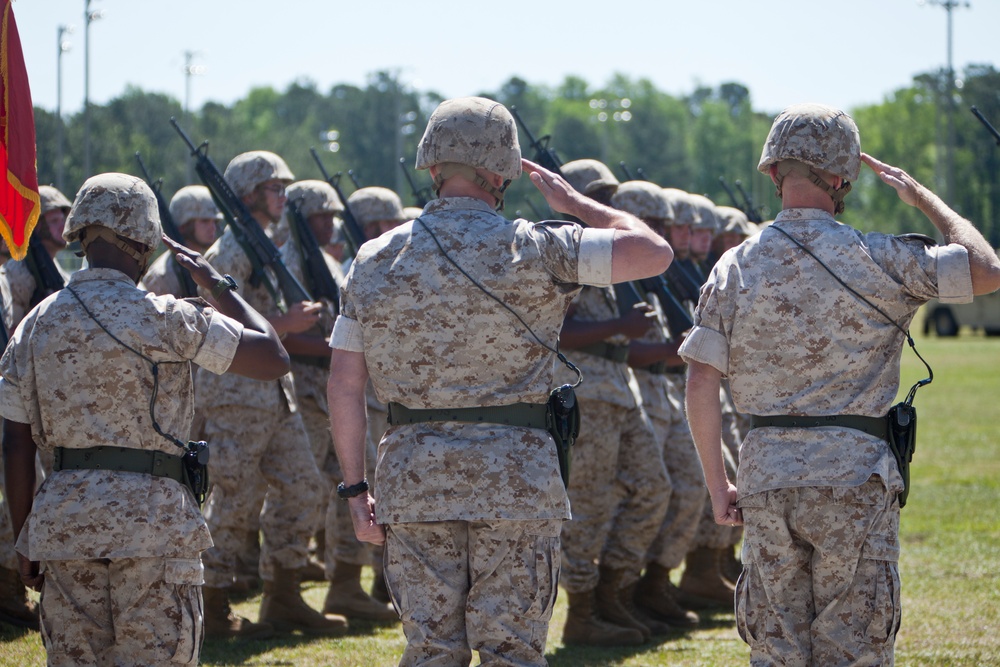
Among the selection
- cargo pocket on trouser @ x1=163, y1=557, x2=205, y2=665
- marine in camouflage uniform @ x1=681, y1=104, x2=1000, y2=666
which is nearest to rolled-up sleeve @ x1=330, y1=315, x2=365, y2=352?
cargo pocket on trouser @ x1=163, y1=557, x2=205, y2=665

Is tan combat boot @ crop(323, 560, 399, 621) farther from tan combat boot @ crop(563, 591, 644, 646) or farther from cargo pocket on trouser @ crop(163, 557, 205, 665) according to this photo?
cargo pocket on trouser @ crop(163, 557, 205, 665)

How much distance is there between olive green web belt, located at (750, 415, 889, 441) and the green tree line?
38.9 meters

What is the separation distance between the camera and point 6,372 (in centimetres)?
477

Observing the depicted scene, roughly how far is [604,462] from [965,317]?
126 feet

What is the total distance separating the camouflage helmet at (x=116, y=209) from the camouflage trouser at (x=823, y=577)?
90.8 inches

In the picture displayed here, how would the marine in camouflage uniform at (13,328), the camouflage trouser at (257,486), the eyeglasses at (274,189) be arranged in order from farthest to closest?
the eyeglasses at (274,189)
the camouflage trouser at (257,486)
the marine in camouflage uniform at (13,328)

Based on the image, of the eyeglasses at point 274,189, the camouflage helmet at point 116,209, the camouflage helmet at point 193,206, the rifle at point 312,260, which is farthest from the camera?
the camouflage helmet at point 193,206

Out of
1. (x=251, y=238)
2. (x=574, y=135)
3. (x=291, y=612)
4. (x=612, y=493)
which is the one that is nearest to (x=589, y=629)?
(x=612, y=493)

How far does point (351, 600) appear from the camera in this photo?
8109 millimetres

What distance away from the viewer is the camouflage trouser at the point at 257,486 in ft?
24.6

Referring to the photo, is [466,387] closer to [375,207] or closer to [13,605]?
[13,605]

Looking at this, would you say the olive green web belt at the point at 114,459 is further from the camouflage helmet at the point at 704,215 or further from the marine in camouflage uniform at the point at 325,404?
the camouflage helmet at the point at 704,215

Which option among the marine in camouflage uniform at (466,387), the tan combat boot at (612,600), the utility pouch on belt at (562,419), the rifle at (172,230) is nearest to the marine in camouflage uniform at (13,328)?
the rifle at (172,230)

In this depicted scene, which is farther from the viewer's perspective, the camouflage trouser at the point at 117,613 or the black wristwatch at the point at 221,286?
the black wristwatch at the point at 221,286
